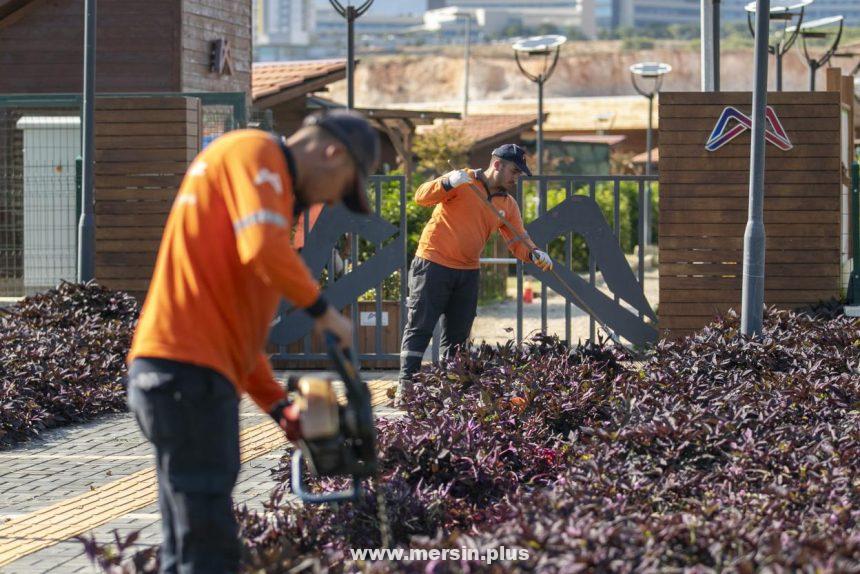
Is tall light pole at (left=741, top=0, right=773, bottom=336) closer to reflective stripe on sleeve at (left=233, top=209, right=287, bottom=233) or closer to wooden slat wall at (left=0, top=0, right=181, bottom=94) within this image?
reflective stripe on sleeve at (left=233, top=209, right=287, bottom=233)

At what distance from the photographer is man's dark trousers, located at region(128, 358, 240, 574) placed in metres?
4.11

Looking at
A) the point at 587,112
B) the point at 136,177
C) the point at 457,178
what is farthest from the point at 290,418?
the point at 587,112

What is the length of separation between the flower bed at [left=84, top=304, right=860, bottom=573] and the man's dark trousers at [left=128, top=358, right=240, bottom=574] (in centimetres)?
35

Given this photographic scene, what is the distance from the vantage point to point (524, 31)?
604 feet

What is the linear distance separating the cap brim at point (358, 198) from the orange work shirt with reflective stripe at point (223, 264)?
0.19 m

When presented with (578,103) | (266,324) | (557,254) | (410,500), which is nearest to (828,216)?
(410,500)

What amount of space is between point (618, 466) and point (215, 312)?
8.33 ft

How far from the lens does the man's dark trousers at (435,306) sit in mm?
9250

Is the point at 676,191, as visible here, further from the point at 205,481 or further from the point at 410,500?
the point at 205,481

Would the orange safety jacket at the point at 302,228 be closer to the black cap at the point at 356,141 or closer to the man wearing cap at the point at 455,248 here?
the man wearing cap at the point at 455,248

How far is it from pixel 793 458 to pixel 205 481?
2.96 m

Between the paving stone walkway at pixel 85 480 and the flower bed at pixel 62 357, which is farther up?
the flower bed at pixel 62 357

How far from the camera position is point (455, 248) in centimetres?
924

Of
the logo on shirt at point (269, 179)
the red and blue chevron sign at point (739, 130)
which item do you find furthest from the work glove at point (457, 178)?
the logo on shirt at point (269, 179)
